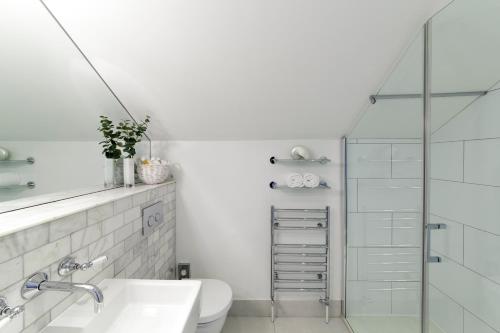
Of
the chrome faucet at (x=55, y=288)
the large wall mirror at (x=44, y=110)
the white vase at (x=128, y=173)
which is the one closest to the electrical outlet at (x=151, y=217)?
the white vase at (x=128, y=173)

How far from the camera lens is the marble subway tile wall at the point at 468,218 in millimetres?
1206

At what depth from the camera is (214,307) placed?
185 cm

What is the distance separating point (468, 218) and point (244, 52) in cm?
139

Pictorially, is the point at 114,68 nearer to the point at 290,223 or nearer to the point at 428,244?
the point at 290,223

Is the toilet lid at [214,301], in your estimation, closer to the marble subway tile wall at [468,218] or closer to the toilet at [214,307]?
the toilet at [214,307]

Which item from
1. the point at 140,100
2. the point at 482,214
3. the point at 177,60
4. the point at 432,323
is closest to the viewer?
the point at 482,214

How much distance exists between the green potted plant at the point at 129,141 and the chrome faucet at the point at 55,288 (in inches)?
44.7

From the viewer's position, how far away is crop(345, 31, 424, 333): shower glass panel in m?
1.54

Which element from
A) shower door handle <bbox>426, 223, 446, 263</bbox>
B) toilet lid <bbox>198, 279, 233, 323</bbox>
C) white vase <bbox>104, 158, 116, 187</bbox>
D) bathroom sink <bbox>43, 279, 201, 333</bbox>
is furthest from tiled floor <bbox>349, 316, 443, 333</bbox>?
white vase <bbox>104, 158, 116, 187</bbox>

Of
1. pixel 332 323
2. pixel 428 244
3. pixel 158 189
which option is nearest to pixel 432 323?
pixel 428 244

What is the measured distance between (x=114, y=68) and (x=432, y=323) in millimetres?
2200

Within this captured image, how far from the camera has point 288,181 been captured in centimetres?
244

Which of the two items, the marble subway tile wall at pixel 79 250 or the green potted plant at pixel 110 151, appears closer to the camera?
the marble subway tile wall at pixel 79 250

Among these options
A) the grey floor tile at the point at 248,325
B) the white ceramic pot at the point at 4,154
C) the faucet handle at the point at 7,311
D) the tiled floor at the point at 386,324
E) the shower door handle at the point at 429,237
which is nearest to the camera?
the faucet handle at the point at 7,311
